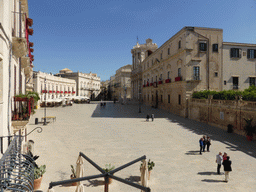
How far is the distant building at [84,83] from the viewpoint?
6944cm

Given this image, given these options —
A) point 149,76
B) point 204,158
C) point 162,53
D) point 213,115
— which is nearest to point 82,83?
point 149,76

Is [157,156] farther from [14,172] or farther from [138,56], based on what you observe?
[138,56]

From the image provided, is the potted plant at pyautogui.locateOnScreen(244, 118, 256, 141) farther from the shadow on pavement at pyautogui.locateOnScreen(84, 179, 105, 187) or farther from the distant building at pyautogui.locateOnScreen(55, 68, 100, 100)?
the distant building at pyautogui.locateOnScreen(55, 68, 100, 100)

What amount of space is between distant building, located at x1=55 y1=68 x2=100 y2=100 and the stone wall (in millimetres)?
51508

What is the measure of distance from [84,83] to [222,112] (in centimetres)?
6176

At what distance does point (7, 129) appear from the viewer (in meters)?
6.28

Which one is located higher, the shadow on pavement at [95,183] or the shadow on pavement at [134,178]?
the shadow on pavement at [95,183]

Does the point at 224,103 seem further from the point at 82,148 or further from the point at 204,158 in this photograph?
the point at 82,148

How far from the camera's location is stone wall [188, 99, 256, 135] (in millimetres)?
16281

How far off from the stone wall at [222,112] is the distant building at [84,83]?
5151 centimetres

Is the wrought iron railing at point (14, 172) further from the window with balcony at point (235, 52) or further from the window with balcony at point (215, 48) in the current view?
the window with balcony at point (235, 52)

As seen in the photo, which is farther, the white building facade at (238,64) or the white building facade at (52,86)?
the white building facade at (52,86)

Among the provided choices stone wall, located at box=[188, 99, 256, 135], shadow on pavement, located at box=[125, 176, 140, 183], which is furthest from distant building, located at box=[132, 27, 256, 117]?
shadow on pavement, located at box=[125, 176, 140, 183]

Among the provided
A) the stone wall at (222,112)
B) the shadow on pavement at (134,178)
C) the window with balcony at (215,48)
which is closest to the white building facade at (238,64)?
the window with balcony at (215,48)
